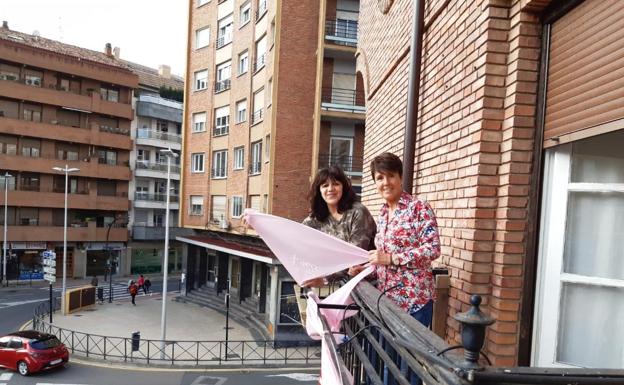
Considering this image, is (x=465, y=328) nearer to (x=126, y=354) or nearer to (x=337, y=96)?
(x=126, y=354)

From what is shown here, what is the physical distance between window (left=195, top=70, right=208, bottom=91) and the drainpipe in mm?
24444

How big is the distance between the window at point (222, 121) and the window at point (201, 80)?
240 centimetres

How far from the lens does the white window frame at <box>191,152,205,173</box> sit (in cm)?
2723

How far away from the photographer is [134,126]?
128 ft

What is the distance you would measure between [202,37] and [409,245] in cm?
2822

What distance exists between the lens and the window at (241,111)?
2405 centimetres

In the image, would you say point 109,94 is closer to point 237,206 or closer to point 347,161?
point 237,206

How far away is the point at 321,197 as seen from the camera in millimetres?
3768

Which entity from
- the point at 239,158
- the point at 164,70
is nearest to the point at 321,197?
the point at 239,158

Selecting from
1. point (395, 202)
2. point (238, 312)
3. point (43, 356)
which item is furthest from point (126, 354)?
point (395, 202)

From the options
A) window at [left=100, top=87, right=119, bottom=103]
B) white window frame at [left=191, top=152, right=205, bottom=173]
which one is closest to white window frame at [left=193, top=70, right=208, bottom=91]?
white window frame at [left=191, top=152, right=205, bottom=173]

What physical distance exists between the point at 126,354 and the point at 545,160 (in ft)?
53.8

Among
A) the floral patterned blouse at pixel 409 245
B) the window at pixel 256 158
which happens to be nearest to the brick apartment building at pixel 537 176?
the floral patterned blouse at pixel 409 245

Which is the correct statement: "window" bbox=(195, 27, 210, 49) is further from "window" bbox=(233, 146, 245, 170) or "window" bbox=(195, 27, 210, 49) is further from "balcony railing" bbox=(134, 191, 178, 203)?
"balcony railing" bbox=(134, 191, 178, 203)
